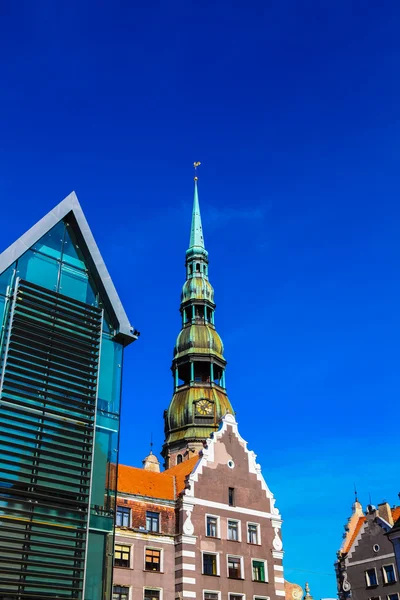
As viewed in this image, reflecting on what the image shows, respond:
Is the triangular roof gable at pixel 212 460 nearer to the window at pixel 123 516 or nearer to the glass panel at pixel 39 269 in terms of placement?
the window at pixel 123 516

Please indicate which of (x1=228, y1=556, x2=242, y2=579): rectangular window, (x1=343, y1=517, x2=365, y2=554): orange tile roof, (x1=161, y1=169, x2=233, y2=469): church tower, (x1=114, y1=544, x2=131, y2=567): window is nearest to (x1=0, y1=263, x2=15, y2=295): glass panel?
(x1=114, y1=544, x2=131, y2=567): window

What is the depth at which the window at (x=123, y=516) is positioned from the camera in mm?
41594

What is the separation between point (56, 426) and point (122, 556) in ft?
61.5

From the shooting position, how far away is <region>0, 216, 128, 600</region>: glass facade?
22797 millimetres

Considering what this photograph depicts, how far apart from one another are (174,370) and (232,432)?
2685 centimetres

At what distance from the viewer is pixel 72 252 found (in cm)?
2942

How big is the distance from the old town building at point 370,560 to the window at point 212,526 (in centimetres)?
1706

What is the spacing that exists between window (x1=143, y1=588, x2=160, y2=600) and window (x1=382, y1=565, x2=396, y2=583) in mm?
21548

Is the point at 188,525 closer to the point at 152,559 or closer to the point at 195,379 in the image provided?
the point at 152,559

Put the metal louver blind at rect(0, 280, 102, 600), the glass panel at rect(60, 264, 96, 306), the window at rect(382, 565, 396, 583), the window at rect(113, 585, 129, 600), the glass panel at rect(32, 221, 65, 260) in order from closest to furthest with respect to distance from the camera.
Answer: the metal louver blind at rect(0, 280, 102, 600)
the glass panel at rect(32, 221, 65, 260)
the glass panel at rect(60, 264, 96, 306)
the window at rect(113, 585, 129, 600)
the window at rect(382, 565, 396, 583)

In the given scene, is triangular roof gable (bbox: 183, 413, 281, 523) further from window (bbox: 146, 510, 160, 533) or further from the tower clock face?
the tower clock face

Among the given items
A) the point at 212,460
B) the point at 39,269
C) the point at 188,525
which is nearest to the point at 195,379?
the point at 212,460

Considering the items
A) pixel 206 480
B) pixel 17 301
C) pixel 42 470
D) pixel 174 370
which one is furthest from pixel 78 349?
pixel 174 370

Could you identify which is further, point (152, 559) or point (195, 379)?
point (195, 379)
